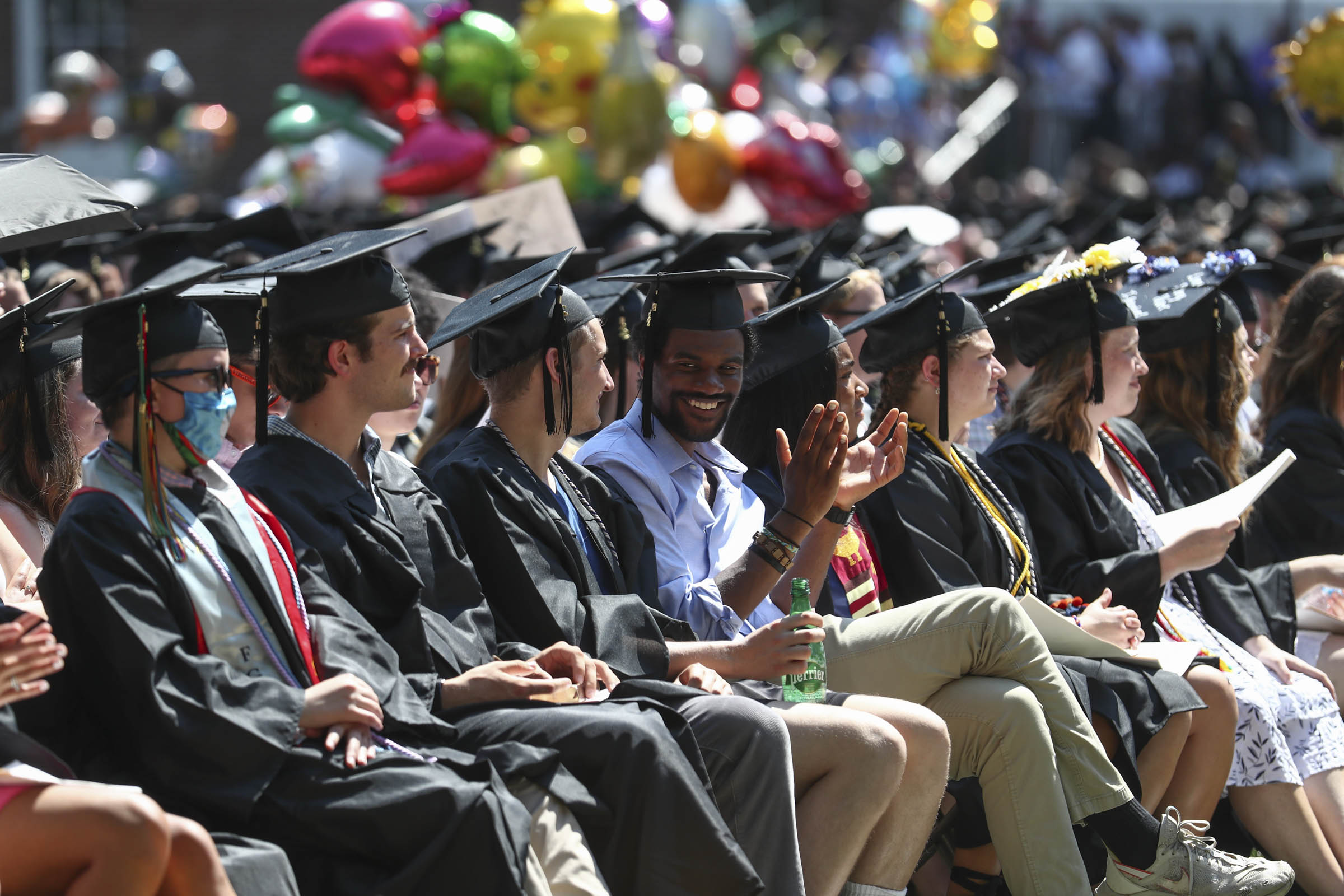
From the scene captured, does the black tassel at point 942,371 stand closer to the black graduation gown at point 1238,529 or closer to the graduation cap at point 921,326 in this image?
the graduation cap at point 921,326

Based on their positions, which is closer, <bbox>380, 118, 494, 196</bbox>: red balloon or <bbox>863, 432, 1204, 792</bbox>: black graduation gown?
<bbox>863, 432, 1204, 792</bbox>: black graduation gown

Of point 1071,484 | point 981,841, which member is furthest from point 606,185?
point 981,841

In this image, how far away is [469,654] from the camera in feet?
11.4

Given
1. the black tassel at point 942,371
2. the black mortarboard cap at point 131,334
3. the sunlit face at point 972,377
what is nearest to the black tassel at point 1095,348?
the sunlit face at point 972,377

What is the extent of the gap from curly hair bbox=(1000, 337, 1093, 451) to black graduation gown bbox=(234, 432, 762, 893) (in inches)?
81.6

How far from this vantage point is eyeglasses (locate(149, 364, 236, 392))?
3047 millimetres

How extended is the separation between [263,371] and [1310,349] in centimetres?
410

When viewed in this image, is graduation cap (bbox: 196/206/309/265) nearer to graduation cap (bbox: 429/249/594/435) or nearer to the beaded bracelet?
graduation cap (bbox: 429/249/594/435)

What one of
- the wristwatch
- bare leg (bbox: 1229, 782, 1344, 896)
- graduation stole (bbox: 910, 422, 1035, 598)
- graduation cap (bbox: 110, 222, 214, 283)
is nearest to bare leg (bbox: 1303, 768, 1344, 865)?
bare leg (bbox: 1229, 782, 1344, 896)

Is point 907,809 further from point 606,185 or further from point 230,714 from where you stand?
point 606,185

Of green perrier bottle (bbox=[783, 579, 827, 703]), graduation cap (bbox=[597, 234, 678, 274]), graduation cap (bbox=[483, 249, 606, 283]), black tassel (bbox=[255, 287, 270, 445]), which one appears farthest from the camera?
graduation cap (bbox=[597, 234, 678, 274])

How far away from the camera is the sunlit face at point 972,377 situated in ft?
15.5

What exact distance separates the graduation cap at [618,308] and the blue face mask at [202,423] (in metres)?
2.03

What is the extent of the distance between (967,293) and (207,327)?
10.4 feet
